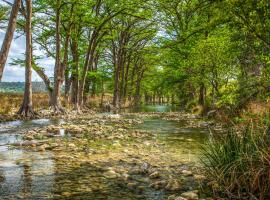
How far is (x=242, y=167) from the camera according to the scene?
5.46 metres

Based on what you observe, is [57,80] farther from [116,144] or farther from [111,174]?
[111,174]

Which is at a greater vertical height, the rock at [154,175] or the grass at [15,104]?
the grass at [15,104]

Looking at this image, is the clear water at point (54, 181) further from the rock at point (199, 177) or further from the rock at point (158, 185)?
the rock at point (199, 177)

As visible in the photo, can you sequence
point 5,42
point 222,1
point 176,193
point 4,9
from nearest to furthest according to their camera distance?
point 176,193
point 222,1
point 5,42
point 4,9

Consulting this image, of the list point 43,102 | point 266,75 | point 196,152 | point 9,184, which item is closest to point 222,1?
point 266,75

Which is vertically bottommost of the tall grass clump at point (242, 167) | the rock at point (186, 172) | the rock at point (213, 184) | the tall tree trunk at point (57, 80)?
the rock at point (186, 172)

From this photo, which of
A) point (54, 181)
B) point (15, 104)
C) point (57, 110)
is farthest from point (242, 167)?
point (15, 104)

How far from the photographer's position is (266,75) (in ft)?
30.6

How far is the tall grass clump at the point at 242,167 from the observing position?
512 cm

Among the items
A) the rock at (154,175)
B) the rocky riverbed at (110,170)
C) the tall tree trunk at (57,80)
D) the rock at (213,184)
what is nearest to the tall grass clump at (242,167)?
the rock at (213,184)

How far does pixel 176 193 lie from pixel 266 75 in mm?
5066

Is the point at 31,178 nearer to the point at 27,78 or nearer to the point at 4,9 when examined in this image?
the point at 27,78

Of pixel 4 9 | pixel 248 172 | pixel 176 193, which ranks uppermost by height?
pixel 4 9

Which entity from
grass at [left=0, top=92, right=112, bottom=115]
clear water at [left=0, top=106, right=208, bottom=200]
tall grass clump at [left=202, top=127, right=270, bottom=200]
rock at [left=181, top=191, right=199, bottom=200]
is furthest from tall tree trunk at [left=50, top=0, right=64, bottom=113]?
rock at [left=181, top=191, right=199, bottom=200]
